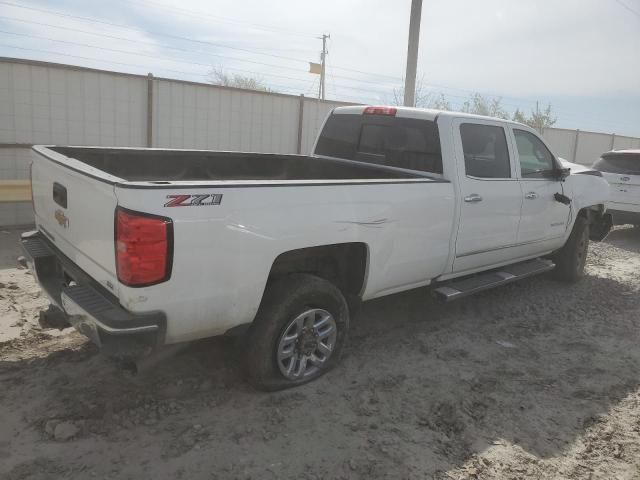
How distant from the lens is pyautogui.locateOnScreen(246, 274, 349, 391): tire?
3.40 m

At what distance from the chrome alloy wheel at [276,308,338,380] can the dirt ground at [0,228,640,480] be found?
15 cm

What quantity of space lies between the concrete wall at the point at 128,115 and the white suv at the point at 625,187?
5480 millimetres

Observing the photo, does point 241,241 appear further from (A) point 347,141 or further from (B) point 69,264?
(A) point 347,141

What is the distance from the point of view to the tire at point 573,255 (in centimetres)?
652

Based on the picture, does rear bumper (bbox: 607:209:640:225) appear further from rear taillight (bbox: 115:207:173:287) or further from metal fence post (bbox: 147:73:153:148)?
rear taillight (bbox: 115:207:173:287)

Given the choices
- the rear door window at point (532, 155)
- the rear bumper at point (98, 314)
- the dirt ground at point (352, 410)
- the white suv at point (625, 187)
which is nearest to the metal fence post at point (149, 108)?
the dirt ground at point (352, 410)

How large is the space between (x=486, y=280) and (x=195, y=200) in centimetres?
316

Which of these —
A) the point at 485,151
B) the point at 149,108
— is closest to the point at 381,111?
the point at 485,151

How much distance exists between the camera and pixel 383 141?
198 inches

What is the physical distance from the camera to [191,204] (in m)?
2.79

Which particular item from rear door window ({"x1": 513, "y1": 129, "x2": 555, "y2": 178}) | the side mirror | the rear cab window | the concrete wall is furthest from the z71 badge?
the concrete wall

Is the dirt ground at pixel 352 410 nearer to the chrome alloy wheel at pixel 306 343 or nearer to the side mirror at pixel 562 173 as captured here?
the chrome alloy wheel at pixel 306 343

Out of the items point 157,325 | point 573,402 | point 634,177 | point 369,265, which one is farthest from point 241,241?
point 634,177

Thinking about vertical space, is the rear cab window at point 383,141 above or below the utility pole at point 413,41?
below
